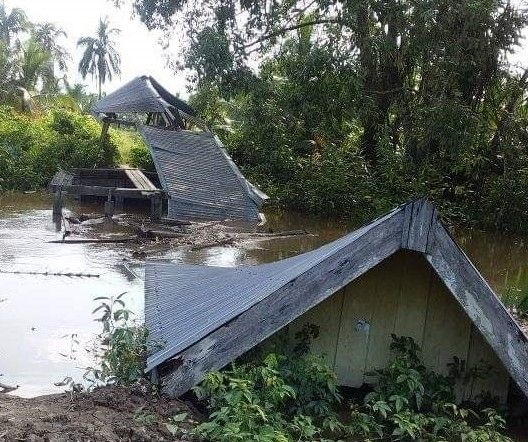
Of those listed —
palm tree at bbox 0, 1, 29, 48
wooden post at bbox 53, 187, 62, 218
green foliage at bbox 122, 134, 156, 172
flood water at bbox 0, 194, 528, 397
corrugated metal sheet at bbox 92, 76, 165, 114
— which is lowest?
flood water at bbox 0, 194, 528, 397

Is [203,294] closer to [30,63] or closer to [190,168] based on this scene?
[190,168]

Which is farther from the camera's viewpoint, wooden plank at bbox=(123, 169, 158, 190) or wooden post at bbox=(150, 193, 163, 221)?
wooden plank at bbox=(123, 169, 158, 190)

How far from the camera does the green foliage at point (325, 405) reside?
327 cm

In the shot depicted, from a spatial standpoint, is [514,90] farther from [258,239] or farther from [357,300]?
[357,300]

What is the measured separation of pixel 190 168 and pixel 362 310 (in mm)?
11626

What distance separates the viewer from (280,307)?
367 cm

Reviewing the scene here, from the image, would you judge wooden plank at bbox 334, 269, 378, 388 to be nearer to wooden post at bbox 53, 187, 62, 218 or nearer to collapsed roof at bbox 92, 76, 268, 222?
collapsed roof at bbox 92, 76, 268, 222

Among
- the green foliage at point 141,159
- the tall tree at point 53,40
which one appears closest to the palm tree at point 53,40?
the tall tree at point 53,40

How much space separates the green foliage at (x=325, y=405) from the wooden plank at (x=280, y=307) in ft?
0.40

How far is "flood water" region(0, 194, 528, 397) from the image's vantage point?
6262 mm

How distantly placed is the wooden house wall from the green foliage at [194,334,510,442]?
4.4 inches

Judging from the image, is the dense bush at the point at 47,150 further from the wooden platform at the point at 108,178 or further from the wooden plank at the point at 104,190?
the wooden plank at the point at 104,190

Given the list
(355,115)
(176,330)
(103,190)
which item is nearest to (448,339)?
(176,330)

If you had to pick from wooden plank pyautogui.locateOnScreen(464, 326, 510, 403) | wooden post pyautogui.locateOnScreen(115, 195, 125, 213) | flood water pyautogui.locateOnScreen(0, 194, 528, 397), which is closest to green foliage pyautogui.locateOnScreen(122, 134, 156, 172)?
flood water pyautogui.locateOnScreen(0, 194, 528, 397)
